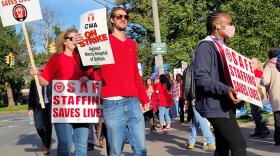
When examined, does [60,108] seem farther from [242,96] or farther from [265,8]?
[265,8]

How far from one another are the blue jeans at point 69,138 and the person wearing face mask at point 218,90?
1641 millimetres

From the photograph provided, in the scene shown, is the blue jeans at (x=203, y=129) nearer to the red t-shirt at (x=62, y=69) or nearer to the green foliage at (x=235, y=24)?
the red t-shirt at (x=62, y=69)

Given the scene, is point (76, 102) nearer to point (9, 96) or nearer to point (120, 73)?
point (120, 73)

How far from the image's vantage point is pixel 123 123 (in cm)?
481

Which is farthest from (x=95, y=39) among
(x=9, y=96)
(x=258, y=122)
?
(x=9, y=96)

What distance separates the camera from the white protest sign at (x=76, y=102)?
5.64 meters

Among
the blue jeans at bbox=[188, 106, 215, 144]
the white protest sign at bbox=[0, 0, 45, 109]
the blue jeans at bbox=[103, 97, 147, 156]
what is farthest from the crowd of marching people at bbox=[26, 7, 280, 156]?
the blue jeans at bbox=[188, 106, 215, 144]

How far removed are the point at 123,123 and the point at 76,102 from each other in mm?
1176

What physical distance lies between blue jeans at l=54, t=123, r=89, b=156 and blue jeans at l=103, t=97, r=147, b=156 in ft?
2.54

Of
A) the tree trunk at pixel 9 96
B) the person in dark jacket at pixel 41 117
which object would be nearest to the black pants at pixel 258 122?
the person in dark jacket at pixel 41 117

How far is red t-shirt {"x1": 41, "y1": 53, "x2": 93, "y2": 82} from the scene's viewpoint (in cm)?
558

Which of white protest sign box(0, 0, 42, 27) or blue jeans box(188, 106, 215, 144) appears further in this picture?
blue jeans box(188, 106, 215, 144)

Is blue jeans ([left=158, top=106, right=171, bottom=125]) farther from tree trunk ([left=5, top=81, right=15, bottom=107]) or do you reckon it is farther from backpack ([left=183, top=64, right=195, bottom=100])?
tree trunk ([left=5, top=81, right=15, bottom=107])

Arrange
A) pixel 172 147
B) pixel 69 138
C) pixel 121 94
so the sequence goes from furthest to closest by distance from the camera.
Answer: pixel 172 147
pixel 69 138
pixel 121 94
